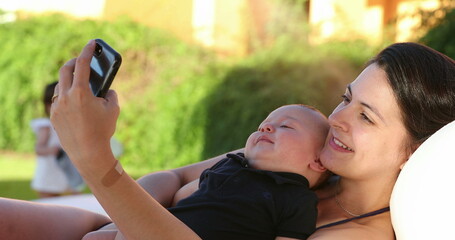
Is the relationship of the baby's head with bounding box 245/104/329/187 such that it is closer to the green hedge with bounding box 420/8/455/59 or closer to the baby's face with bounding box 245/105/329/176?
the baby's face with bounding box 245/105/329/176

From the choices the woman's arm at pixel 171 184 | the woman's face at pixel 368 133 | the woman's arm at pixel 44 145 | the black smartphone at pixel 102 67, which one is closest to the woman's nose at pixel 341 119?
the woman's face at pixel 368 133

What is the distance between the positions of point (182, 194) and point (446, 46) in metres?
5.72

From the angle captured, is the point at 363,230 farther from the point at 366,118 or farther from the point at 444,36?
the point at 444,36

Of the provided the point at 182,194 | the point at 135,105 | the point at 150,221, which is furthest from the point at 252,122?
the point at 150,221

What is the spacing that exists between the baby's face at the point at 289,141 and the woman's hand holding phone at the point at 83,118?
752mm

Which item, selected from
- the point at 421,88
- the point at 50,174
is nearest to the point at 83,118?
the point at 421,88

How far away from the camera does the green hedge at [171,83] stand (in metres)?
9.48

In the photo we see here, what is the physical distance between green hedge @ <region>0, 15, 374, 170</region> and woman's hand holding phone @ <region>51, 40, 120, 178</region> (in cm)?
782

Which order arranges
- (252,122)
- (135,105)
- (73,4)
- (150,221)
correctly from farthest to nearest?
(73,4)
(135,105)
(252,122)
(150,221)

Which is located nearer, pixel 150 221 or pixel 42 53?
pixel 150 221

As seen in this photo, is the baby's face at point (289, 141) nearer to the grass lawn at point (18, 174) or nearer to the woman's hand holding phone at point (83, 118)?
the woman's hand holding phone at point (83, 118)

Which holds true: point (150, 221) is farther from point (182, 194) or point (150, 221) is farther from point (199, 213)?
point (182, 194)

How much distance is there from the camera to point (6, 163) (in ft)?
38.4

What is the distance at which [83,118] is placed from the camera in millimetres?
1364
